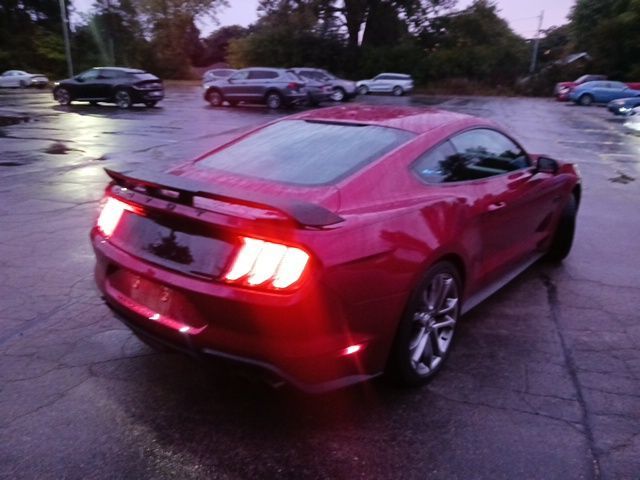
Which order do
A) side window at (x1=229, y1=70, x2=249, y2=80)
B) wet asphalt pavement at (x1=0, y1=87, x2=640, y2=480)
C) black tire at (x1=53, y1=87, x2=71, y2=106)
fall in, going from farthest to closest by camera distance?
side window at (x1=229, y1=70, x2=249, y2=80), black tire at (x1=53, y1=87, x2=71, y2=106), wet asphalt pavement at (x1=0, y1=87, x2=640, y2=480)

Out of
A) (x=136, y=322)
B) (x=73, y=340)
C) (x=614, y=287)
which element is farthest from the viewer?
(x=614, y=287)

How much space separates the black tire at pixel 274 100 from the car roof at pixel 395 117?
20165 millimetres

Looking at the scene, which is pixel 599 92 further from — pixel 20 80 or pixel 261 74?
pixel 20 80

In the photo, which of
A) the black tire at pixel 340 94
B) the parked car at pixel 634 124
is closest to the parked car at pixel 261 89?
the black tire at pixel 340 94

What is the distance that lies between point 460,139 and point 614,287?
2.00 metres

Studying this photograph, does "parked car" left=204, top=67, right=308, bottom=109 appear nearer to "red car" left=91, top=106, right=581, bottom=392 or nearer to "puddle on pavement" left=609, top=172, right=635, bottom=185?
"puddle on pavement" left=609, top=172, right=635, bottom=185

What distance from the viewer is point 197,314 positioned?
8.82 feet

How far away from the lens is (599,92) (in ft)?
110

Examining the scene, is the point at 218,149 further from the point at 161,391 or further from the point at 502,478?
the point at 502,478

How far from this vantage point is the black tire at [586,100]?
33969 millimetres

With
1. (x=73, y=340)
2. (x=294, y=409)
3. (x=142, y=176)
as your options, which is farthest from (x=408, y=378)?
(x=73, y=340)

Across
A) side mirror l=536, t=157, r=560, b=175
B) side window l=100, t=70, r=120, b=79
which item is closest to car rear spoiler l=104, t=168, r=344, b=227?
side mirror l=536, t=157, r=560, b=175

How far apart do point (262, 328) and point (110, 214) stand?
127 cm

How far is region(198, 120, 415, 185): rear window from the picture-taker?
3250 mm
